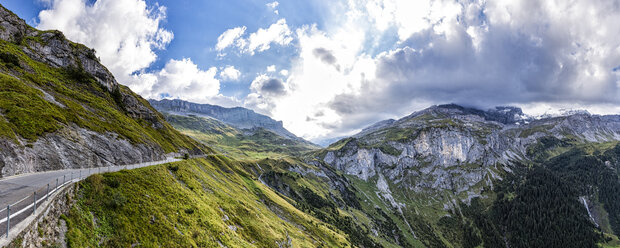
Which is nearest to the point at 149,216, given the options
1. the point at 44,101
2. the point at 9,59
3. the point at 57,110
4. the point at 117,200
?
the point at 117,200

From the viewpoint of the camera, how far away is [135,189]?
3625cm

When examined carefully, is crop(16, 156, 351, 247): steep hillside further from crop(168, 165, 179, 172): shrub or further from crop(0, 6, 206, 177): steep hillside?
crop(0, 6, 206, 177): steep hillside

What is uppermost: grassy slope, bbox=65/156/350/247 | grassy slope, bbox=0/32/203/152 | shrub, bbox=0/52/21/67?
shrub, bbox=0/52/21/67

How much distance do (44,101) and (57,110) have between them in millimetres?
3728

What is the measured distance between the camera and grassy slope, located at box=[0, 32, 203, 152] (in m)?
39.3

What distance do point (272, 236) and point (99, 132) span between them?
47016 mm

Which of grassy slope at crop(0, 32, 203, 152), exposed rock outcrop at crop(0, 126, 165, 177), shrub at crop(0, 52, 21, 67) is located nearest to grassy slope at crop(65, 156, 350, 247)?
exposed rock outcrop at crop(0, 126, 165, 177)

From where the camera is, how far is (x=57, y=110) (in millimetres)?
49531

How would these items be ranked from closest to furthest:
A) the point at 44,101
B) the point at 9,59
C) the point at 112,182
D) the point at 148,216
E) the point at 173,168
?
the point at 148,216 < the point at 112,182 < the point at 44,101 < the point at 173,168 < the point at 9,59

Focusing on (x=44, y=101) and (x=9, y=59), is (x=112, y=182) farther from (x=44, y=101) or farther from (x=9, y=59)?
(x=9, y=59)

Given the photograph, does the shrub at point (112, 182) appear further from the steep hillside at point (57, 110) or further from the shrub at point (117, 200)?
the steep hillside at point (57, 110)

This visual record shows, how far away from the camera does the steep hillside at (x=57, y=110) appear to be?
3745 centimetres

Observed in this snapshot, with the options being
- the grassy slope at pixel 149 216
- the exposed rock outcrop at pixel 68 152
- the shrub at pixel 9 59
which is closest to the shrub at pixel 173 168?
the grassy slope at pixel 149 216

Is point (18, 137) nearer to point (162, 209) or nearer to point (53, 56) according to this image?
point (162, 209)
